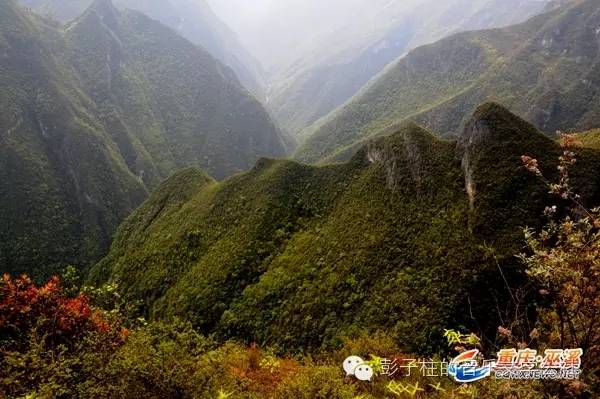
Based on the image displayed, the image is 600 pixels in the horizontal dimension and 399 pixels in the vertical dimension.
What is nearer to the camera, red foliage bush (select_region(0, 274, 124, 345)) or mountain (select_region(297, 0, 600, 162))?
red foliage bush (select_region(0, 274, 124, 345))

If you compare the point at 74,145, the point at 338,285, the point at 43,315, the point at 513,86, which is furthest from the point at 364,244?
the point at 513,86

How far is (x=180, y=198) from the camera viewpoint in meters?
78.6

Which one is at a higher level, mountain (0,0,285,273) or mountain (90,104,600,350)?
mountain (0,0,285,273)

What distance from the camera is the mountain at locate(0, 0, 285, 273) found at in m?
98.8

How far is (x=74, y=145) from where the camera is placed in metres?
126

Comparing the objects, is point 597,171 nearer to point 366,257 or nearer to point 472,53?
point 366,257

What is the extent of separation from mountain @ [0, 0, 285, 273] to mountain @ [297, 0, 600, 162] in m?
51.9

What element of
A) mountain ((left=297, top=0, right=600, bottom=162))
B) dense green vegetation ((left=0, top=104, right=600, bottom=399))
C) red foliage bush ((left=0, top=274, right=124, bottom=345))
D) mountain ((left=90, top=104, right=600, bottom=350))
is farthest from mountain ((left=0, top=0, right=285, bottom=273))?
red foliage bush ((left=0, top=274, right=124, bottom=345))

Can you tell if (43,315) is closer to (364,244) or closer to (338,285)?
(338,285)

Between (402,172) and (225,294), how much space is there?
2384 cm

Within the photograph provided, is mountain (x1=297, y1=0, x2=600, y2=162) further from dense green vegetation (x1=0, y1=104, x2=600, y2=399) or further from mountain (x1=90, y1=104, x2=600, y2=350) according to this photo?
dense green vegetation (x1=0, y1=104, x2=600, y2=399)

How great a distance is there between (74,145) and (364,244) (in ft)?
367

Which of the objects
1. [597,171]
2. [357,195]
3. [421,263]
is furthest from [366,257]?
[597,171]

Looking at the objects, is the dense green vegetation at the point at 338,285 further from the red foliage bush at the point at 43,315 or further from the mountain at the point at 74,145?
the mountain at the point at 74,145
